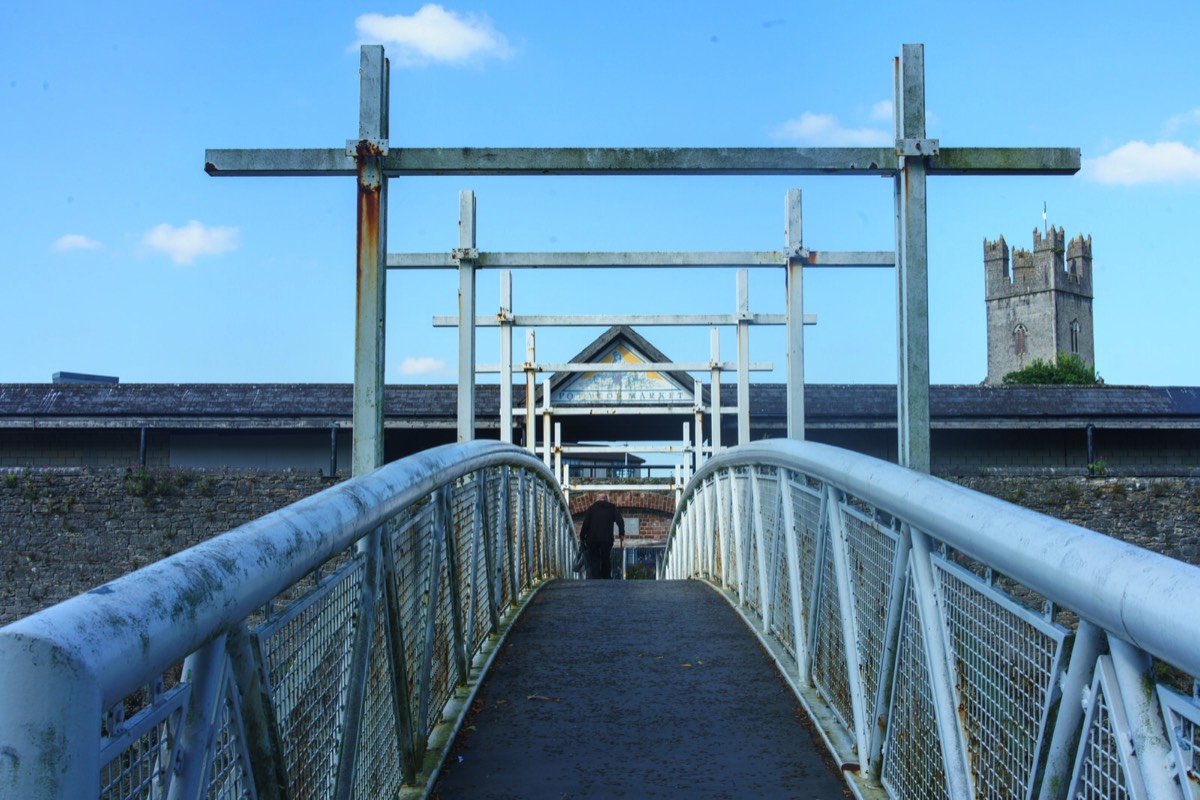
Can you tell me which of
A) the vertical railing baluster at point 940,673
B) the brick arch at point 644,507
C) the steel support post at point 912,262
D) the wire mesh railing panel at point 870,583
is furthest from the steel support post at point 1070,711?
the brick arch at point 644,507

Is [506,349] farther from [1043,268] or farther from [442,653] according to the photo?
[1043,268]

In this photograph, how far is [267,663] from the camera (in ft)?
7.32

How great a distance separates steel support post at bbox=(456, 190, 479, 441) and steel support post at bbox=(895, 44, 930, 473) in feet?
14.8

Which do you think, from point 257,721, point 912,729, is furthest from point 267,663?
point 912,729

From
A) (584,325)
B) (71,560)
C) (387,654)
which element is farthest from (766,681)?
Answer: (71,560)

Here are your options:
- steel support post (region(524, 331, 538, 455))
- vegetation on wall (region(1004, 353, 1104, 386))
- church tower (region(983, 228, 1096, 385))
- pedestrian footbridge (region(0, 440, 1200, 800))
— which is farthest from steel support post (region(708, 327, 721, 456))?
church tower (region(983, 228, 1096, 385))

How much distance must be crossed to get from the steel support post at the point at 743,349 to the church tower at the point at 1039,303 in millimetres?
77150

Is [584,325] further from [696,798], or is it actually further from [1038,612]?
[1038,612]

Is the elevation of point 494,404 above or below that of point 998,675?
above

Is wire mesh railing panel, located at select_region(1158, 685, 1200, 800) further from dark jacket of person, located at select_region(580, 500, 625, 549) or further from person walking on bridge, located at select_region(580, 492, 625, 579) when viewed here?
dark jacket of person, located at select_region(580, 500, 625, 549)

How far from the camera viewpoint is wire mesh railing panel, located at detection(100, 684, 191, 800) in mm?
1527

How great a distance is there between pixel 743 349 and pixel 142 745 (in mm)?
12574

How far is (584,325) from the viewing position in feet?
45.4

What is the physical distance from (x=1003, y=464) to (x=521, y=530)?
1958 centimetres
